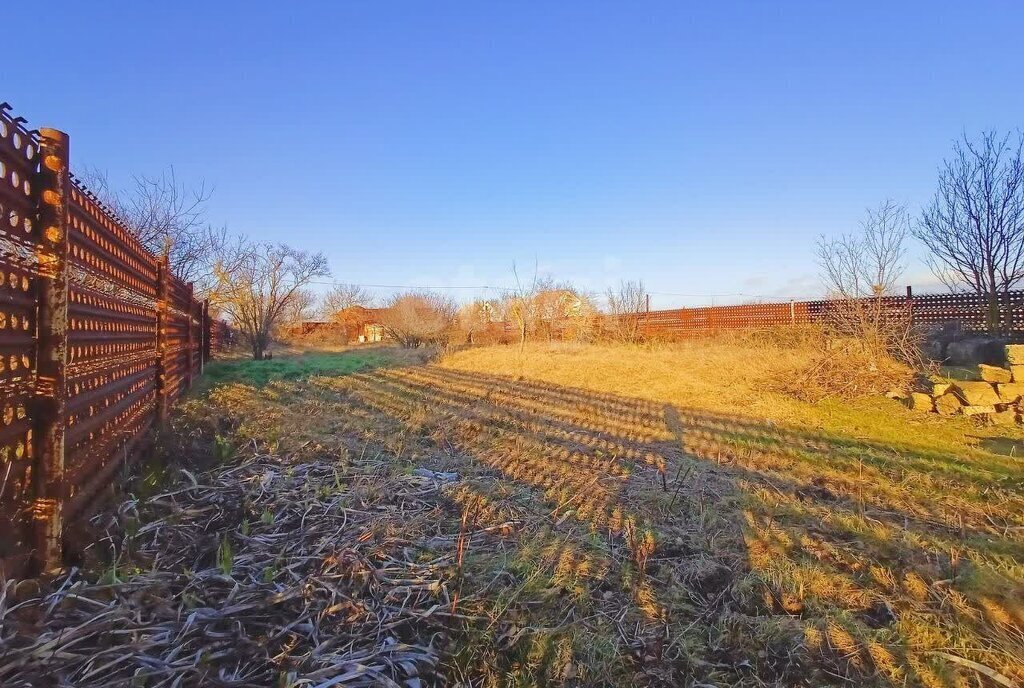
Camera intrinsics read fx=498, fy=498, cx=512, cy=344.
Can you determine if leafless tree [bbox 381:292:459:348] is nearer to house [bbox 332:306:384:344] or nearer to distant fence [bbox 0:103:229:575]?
house [bbox 332:306:384:344]

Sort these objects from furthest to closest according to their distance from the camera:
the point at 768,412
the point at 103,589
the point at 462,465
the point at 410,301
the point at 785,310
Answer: the point at 410,301, the point at 785,310, the point at 768,412, the point at 462,465, the point at 103,589

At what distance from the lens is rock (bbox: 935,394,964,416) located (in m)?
6.51

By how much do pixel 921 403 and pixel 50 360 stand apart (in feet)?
29.1

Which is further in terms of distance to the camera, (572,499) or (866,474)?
(866,474)

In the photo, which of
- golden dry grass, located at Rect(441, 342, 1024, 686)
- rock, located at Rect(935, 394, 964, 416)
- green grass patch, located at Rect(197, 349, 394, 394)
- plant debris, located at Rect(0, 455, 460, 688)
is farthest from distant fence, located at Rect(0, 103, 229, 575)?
rock, located at Rect(935, 394, 964, 416)

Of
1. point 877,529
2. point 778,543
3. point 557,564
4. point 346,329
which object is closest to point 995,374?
point 877,529

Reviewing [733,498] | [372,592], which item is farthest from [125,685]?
[733,498]

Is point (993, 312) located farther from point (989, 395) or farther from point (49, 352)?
point (49, 352)

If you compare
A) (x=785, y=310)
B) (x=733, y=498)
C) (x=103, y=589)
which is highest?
(x=785, y=310)

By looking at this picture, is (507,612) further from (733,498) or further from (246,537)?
(733,498)

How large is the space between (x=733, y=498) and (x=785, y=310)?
11919 mm

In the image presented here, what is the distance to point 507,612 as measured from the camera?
85.4 inches

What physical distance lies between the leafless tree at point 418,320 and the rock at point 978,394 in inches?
629

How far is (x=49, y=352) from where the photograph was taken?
6.21 feet
